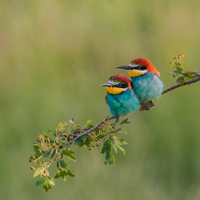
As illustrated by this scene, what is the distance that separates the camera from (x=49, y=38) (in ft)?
9.71

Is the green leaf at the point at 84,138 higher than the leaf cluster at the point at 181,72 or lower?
lower

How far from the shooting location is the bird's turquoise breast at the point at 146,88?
1071mm

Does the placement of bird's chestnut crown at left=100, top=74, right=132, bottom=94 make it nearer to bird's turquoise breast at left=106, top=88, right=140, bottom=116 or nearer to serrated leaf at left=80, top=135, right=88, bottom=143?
bird's turquoise breast at left=106, top=88, right=140, bottom=116

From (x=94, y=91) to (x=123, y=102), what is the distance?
62.0 inches

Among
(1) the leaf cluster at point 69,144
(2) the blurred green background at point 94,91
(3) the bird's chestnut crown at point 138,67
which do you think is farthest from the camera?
(2) the blurred green background at point 94,91

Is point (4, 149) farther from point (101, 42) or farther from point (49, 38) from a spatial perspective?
point (101, 42)

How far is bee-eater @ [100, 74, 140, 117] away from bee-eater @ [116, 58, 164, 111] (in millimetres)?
22

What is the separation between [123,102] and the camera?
1117mm

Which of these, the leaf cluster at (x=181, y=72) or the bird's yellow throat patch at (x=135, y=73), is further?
the bird's yellow throat patch at (x=135, y=73)

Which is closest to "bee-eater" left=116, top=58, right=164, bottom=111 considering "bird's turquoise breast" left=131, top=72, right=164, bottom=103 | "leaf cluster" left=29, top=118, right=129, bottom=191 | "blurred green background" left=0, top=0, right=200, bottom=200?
"bird's turquoise breast" left=131, top=72, right=164, bottom=103

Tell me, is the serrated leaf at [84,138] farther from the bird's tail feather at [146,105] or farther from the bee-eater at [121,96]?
the bird's tail feather at [146,105]

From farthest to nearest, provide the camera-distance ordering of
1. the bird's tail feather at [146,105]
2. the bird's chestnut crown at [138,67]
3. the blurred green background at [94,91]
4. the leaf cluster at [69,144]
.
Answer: the blurred green background at [94,91], the bird's tail feather at [146,105], the bird's chestnut crown at [138,67], the leaf cluster at [69,144]

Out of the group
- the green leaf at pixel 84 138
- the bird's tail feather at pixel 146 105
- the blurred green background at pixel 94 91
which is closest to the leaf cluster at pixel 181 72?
the bird's tail feather at pixel 146 105

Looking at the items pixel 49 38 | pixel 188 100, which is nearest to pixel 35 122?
pixel 49 38
